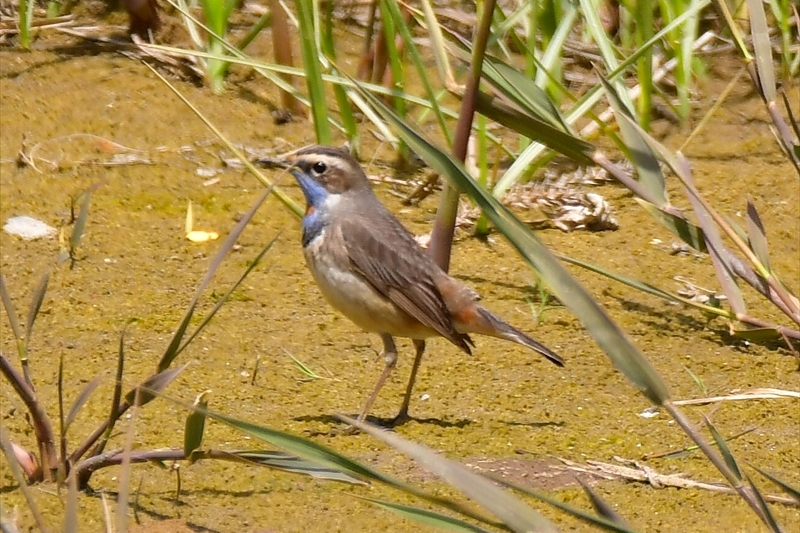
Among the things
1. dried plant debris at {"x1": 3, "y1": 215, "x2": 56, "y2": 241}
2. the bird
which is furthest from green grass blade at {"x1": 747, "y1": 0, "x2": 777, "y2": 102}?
dried plant debris at {"x1": 3, "y1": 215, "x2": 56, "y2": 241}

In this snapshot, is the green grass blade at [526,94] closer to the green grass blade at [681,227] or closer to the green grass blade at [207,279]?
the green grass blade at [681,227]

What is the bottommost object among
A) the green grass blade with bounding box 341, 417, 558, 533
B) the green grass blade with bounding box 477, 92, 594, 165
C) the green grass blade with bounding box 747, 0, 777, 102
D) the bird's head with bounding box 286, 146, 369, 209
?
the bird's head with bounding box 286, 146, 369, 209

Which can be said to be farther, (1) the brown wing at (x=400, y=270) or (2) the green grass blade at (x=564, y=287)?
(1) the brown wing at (x=400, y=270)

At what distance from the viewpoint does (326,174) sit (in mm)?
4086

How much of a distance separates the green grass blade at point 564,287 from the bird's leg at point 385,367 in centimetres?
155

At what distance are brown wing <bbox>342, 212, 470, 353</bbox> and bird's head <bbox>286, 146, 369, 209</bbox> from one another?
0.15m

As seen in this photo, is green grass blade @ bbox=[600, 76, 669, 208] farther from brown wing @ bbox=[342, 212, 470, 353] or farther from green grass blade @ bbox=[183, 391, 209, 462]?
brown wing @ bbox=[342, 212, 470, 353]

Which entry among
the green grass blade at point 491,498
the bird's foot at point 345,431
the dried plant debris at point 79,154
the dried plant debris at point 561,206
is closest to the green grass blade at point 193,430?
the green grass blade at point 491,498

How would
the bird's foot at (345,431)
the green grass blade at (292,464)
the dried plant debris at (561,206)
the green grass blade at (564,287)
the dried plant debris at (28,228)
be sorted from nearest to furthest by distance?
1. the green grass blade at (564,287)
2. the green grass blade at (292,464)
3. the bird's foot at (345,431)
4. the dried plant debris at (28,228)
5. the dried plant debris at (561,206)

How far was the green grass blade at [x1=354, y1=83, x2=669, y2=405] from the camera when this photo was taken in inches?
76.4

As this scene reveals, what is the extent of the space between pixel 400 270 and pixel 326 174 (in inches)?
19.5

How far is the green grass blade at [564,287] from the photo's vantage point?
194 centimetres

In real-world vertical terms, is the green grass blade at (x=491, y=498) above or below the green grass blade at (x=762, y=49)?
below

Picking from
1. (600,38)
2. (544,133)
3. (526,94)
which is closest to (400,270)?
(600,38)
